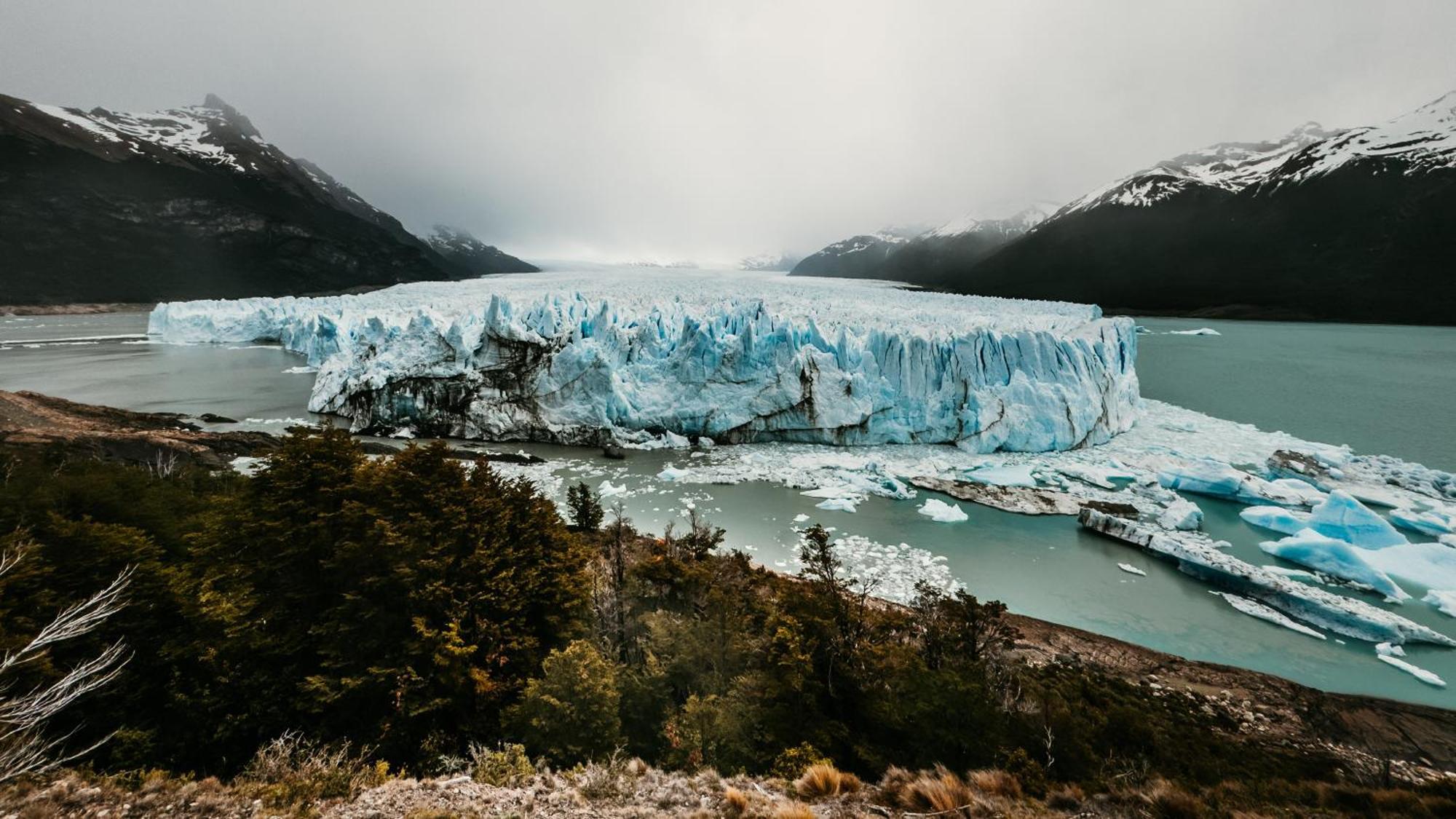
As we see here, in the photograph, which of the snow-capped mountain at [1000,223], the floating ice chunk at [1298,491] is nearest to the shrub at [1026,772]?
the floating ice chunk at [1298,491]

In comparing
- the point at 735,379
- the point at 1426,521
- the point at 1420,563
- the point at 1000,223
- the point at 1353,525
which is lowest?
the point at 1420,563

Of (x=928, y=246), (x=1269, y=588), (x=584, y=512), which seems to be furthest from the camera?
(x=928, y=246)

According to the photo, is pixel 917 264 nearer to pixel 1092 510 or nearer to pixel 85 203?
pixel 1092 510

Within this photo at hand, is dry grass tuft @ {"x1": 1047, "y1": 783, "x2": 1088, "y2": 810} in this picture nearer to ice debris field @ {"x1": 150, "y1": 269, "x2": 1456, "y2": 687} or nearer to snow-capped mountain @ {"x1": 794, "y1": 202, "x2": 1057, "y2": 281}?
ice debris field @ {"x1": 150, "y1": 269, "x2": 1456, "y2": 687}

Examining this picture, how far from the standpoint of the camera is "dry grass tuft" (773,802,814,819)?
3729 mm

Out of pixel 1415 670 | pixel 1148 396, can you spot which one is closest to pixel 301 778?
pixel 1415 670

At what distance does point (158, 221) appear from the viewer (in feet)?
220

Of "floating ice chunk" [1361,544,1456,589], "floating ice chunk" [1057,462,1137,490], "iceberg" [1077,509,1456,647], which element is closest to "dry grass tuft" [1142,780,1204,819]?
"iceberg" [1077,509,1456,647]

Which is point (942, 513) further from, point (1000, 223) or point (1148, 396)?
point (1000, 223)

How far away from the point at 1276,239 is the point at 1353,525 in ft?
270

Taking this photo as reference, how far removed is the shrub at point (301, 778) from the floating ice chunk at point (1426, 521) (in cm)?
2254

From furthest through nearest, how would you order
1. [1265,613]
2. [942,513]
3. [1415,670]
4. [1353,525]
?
[942,513]
[1353,525]
[1265,613]
[1415,670]

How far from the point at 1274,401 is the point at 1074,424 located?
14.0 metres

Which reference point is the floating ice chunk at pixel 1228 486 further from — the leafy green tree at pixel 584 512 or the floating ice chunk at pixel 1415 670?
the leafy green tree at pixel 584 512
